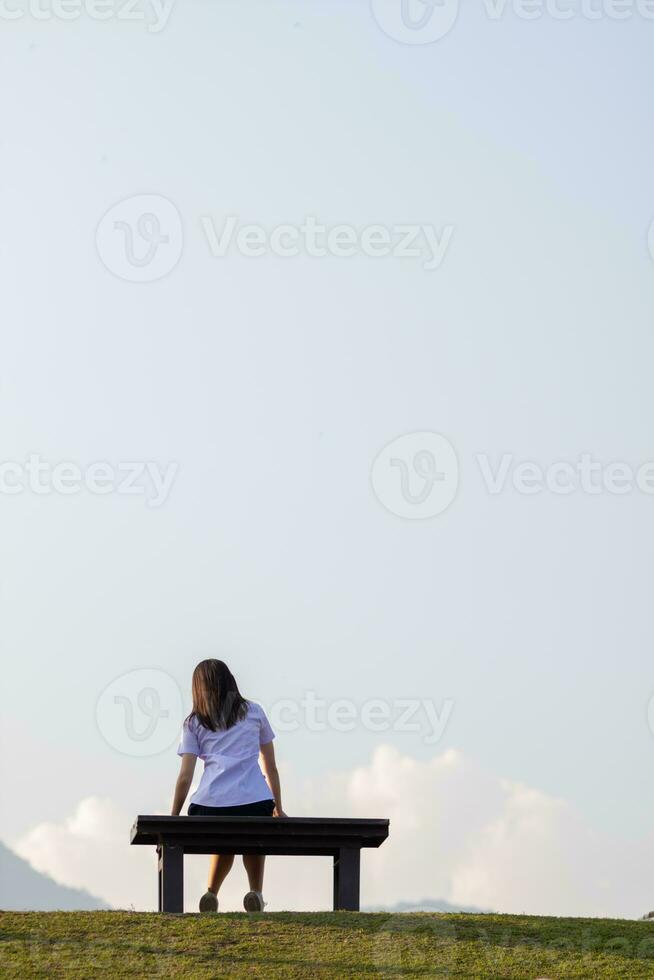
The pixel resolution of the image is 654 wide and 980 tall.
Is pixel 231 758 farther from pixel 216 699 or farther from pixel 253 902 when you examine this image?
pixel 253 902

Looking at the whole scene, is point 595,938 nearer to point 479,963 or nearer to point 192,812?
point 479,963

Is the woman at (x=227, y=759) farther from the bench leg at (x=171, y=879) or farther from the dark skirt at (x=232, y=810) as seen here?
the bench leg at (x=171, y=879)

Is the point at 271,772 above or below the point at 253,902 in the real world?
above

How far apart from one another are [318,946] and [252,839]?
1.14 metres

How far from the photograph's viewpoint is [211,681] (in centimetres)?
1105

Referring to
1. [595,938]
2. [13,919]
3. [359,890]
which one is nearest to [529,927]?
[595,938]

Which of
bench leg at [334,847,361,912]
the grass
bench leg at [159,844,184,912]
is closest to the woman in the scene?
bench leg at [159,844,184,912]

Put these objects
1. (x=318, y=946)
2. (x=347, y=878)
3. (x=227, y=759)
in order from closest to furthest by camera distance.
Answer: (x=318, y=946), (x=347, y=878), (x=227, y=759)

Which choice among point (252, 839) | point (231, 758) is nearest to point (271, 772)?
point (231, 758)

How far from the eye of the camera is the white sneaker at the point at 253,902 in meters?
10.8

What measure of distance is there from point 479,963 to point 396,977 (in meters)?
0.61

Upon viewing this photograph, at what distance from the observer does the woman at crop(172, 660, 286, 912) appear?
35.8 ft

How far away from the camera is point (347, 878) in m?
10.7

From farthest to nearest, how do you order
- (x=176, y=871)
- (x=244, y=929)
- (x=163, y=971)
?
(x=176, y=871), (x=244, y=929), (x=163, y=971)
